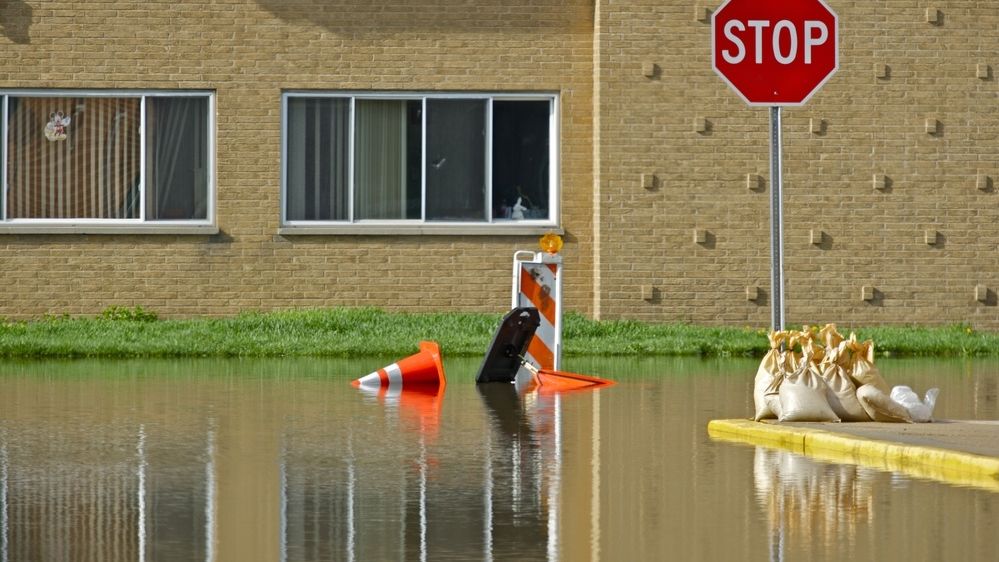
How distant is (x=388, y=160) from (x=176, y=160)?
285 centimetres

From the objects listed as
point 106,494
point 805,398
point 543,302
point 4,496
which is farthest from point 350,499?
point 543,302

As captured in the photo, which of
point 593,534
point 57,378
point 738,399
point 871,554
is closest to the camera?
point 871,554

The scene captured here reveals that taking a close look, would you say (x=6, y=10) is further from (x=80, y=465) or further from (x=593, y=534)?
(x=593, y=534)

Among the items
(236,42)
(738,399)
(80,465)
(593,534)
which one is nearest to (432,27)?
(236,42)

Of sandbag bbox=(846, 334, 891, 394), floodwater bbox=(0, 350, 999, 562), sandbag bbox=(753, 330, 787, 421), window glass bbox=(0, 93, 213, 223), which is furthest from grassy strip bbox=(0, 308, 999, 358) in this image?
sandbag bbox=(846, 334, 891, 394)

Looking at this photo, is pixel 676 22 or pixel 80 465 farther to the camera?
pixel 676 22

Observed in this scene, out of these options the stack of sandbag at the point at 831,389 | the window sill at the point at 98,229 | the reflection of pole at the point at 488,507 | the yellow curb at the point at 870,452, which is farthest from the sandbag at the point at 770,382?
the window sill at the point at 98,229

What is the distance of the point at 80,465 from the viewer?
10602mm

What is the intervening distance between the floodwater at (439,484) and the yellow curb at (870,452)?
182mm

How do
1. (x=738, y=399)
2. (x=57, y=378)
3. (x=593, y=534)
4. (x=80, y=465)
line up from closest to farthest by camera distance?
1. (x=593, y=534)
2. (x=80, y=465)
3. (x=738, y=399)
4. (x=57, y=378)

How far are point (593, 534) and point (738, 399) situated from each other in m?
7.32

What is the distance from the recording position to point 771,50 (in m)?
23.8

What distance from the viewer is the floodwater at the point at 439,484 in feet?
25.5

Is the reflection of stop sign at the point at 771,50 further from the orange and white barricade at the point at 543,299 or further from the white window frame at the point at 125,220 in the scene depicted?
the white window frame at the point at 125,220
